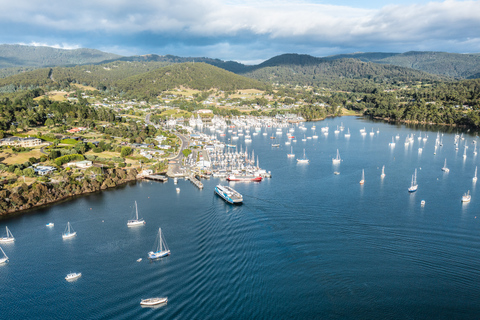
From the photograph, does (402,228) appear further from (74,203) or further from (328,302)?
(74,203)

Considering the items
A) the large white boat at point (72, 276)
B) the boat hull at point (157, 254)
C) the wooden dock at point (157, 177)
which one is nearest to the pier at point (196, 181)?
the wooden dock at point (157, 177)

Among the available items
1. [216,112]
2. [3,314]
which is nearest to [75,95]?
[216,112]

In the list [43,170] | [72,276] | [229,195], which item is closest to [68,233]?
[72,276]

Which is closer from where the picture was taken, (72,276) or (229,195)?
(72,276)

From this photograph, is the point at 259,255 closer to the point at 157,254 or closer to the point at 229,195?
the point at 157,254

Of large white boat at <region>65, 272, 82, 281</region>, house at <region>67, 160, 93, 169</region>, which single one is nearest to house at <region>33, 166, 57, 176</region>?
house at <region>67, 160, 93, 169</region>

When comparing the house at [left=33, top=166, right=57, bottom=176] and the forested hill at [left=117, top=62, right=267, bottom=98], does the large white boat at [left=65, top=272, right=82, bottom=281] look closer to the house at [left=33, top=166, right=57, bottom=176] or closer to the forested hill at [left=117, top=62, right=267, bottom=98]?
the house at [left=33, top=166, right=57, bottom=176]

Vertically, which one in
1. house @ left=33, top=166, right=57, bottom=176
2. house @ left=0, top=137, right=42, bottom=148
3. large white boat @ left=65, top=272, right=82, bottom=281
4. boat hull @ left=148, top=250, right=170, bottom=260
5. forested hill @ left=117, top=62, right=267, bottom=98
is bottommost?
large white boat @ left=65, top=272, right=82, bottom=281
